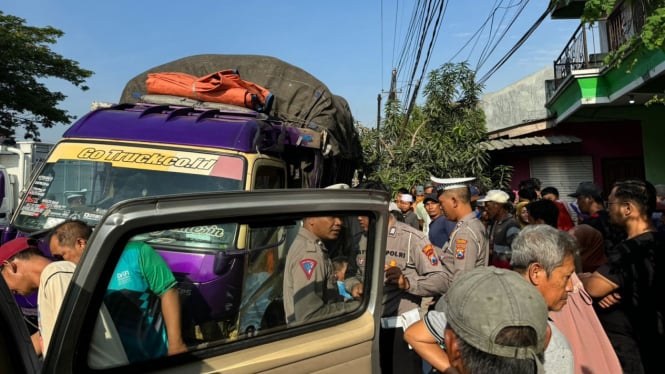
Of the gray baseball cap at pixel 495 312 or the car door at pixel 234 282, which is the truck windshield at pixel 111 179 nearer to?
the car door at pixel 234 282

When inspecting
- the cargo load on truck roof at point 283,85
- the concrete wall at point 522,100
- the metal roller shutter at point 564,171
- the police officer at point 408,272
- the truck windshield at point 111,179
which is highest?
the concrete wall at point 522,100

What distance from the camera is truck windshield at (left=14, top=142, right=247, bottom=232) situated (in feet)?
13.8

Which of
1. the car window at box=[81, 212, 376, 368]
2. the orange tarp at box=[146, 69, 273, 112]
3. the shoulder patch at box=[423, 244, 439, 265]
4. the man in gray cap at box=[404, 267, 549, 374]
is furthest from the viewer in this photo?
the orange tarp at box=[146, 69, 273, 112]

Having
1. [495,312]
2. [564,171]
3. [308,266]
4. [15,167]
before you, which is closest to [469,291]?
[495,312]

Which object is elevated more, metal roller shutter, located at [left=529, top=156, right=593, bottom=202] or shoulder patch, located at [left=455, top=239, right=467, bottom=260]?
metal roller shutter, located at [left=529, top=156, right=593, bottom=202]

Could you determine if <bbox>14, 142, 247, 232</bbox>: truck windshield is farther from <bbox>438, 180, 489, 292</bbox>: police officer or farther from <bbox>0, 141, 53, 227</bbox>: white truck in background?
<bbox>0, 141, 53, 227</bbox>: white truck in background

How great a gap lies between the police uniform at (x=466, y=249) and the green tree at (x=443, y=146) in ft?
25.2

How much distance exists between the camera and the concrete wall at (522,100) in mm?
22953

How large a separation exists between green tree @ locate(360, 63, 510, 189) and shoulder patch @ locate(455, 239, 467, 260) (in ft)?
25.7

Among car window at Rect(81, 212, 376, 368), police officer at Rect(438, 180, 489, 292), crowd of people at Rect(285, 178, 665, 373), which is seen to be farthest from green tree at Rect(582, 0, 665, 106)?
car window at Rect(81, 212, 376, 368)

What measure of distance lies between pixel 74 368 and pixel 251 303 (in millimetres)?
691

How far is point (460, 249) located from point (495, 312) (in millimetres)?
2232

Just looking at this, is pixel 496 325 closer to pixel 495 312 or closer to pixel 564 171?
pixel 495 312

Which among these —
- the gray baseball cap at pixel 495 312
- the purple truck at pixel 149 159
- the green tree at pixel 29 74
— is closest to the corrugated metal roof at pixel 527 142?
the purple truck at pixel 149 159
